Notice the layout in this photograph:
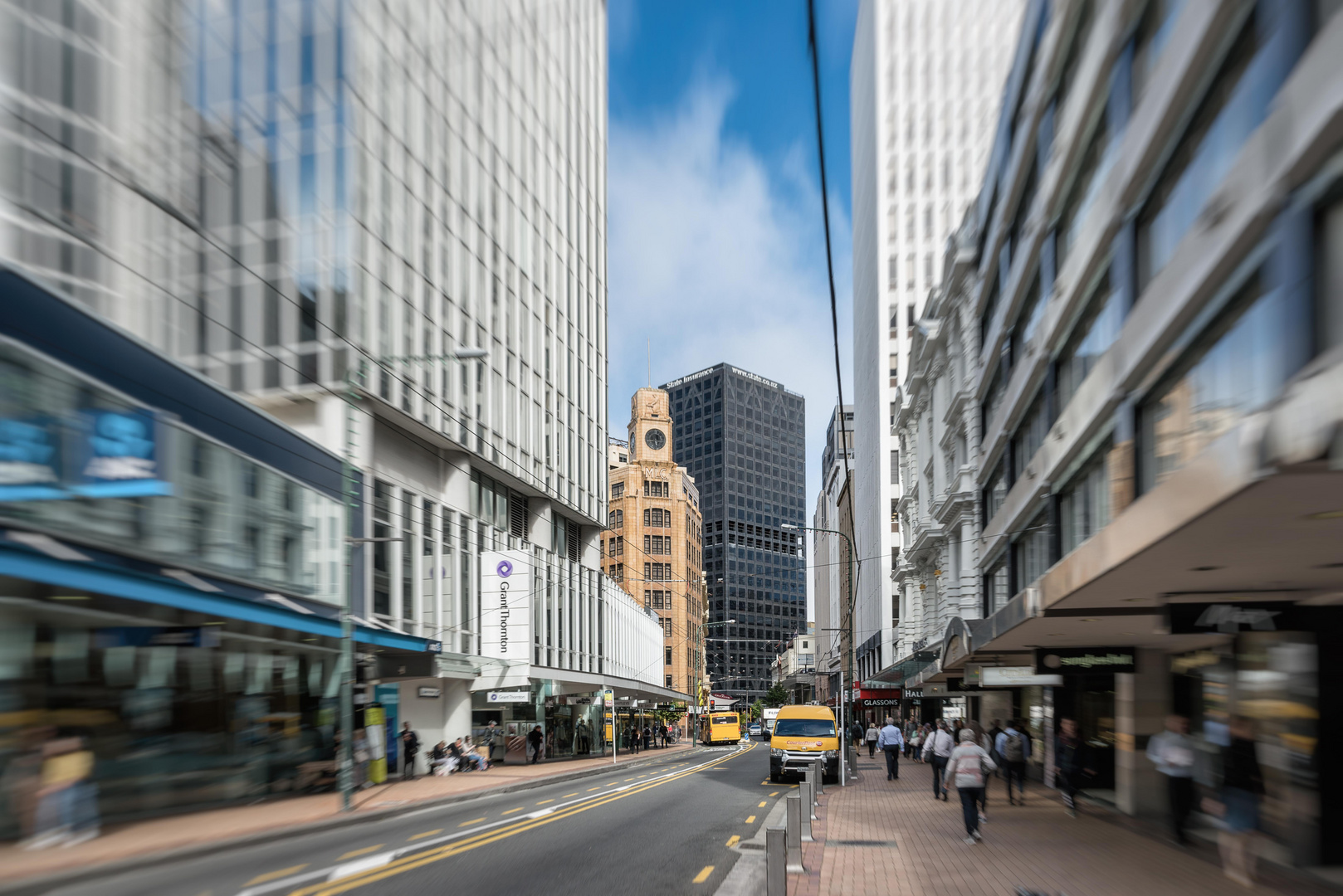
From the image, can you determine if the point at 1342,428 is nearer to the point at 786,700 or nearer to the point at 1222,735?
the point at 1222,735

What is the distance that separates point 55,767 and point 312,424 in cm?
1569

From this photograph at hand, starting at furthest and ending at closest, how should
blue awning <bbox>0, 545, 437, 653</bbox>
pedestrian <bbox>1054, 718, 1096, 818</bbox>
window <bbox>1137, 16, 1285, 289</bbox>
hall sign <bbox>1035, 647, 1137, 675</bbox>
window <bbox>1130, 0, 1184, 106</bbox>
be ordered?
pedestrian <bbox>1054, 718, 1096, 818</bbox>, hall sign <bbox>1035, 647, 1137, 675</bbox>, blue awning <bbox>0, 545, 437, 653</bbox>, window <bbox>1130, 0, 1184, 106</bbox>, window <bbox>1137, 16, 1285, 289</bbox>

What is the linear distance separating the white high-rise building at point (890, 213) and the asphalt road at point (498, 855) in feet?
103

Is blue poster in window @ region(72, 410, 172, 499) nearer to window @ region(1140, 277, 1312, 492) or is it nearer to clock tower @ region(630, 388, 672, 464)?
window @ region(1140, 277, 1312, 492)

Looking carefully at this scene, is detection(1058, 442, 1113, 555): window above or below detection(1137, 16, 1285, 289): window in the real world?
below

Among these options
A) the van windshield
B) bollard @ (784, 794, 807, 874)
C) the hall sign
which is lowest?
the van windshield

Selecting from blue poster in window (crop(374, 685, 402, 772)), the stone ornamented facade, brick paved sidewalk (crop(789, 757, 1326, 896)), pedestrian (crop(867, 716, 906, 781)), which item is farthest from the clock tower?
brick paved sidewalk (crop(789, 757, 1326, 896))

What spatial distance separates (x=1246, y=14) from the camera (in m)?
11.0

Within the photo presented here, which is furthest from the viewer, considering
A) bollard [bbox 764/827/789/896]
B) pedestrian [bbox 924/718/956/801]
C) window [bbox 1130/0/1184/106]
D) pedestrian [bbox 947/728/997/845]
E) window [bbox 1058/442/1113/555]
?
pedestrian [bbox 924/718/956/801]

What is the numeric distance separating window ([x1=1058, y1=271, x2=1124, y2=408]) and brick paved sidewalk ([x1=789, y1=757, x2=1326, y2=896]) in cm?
727

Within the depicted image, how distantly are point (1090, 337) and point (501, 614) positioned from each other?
2541cm

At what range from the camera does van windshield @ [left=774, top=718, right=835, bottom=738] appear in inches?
1136

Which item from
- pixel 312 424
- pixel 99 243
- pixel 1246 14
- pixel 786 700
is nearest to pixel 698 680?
pixel 786 700

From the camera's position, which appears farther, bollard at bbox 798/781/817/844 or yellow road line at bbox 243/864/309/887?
bollard at bbox 798/781/817/844
